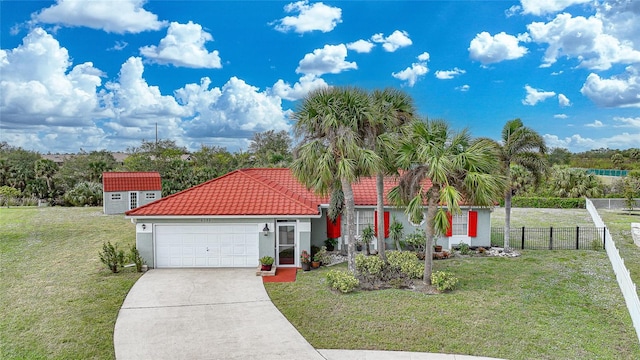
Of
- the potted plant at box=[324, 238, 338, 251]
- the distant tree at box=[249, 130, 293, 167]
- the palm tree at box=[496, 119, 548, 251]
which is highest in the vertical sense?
the distant tree at box=[249, 130, 293, 167]

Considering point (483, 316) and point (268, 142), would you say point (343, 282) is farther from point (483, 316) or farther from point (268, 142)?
point (268, 142)

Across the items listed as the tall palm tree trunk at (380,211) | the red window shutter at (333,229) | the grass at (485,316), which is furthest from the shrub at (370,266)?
the red window shutter at (333,229)

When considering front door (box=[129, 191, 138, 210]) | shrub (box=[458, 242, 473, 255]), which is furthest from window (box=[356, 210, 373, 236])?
front door (box=[129, 191, 138, 210])

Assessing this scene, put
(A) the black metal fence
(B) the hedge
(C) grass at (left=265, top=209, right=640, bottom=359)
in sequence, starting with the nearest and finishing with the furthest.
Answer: (C) grass at (left=265, top=209, right=640, bottom=359) → (A) the black metal fence → (B) the hedge

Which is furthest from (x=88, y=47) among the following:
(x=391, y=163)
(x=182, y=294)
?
(x=391, y=163)

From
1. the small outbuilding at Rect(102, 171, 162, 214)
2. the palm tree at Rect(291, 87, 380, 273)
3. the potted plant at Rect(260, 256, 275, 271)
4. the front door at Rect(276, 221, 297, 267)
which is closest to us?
the palm tree at Rect(291, 87, 380, 273)

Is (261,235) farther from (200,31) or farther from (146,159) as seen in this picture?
(146,159)

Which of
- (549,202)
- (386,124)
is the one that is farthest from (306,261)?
(549,202)

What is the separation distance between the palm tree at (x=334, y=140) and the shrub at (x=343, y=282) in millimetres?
664

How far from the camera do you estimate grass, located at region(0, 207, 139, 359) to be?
29.0 feet

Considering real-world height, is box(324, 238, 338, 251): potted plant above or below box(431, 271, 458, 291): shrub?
above

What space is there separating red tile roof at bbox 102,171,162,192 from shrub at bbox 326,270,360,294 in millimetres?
23420

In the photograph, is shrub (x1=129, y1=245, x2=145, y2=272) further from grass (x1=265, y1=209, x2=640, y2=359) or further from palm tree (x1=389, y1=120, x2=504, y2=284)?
palm tree (x1=389, y1=120, x2=504, y2=284)

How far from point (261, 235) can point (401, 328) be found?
274 inches
